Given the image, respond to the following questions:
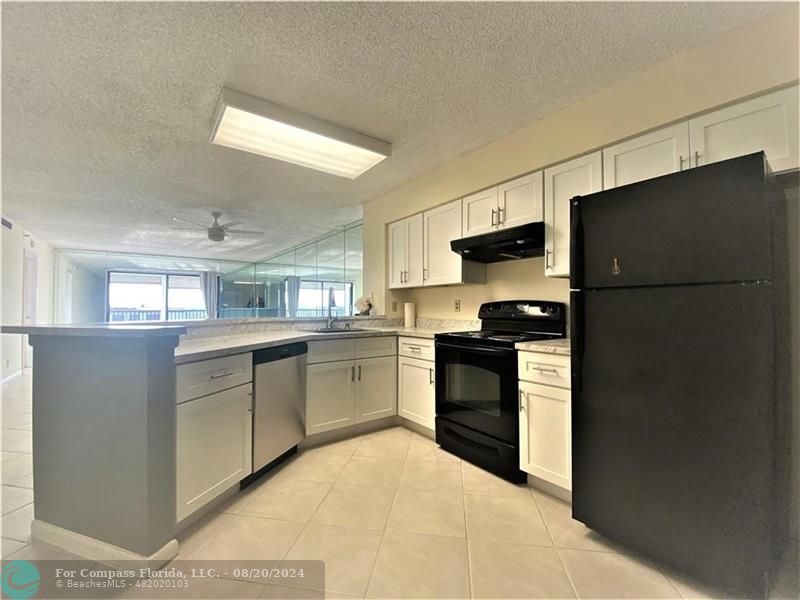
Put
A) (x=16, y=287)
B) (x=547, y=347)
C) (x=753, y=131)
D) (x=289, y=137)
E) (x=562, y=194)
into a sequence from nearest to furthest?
1. (x=753, y=131)
2. (x=547, y=347)
3. (x=562, y=194)
4. (x=289, y=137)
5. (x=16, y=287)

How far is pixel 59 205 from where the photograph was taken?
13.8 feet

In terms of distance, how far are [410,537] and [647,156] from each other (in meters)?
2.33

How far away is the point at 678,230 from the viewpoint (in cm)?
136

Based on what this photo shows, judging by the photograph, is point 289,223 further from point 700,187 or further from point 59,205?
point 700,187

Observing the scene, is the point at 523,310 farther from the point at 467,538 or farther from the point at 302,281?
the point at 302,281

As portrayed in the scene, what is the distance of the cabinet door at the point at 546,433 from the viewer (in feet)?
6.16

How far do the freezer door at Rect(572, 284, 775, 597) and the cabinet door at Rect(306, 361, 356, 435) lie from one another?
5.90ft

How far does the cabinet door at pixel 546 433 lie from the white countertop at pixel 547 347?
0.22 meters

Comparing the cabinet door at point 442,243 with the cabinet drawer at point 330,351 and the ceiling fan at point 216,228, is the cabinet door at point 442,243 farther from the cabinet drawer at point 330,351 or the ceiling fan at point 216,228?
the ceiling fan at point 216,228

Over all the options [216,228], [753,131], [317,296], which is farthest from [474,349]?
[317,296]

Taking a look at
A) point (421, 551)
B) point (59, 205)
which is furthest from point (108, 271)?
point (421, 551)

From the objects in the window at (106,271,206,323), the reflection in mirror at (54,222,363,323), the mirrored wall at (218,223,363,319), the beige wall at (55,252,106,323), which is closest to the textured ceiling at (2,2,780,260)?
the mirrored wall at (218,223,363,319)

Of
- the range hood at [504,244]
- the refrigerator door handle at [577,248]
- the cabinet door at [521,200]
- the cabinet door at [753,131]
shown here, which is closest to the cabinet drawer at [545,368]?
the refrigerator door handle at [577,248]

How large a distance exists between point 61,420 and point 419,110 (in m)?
2.57
